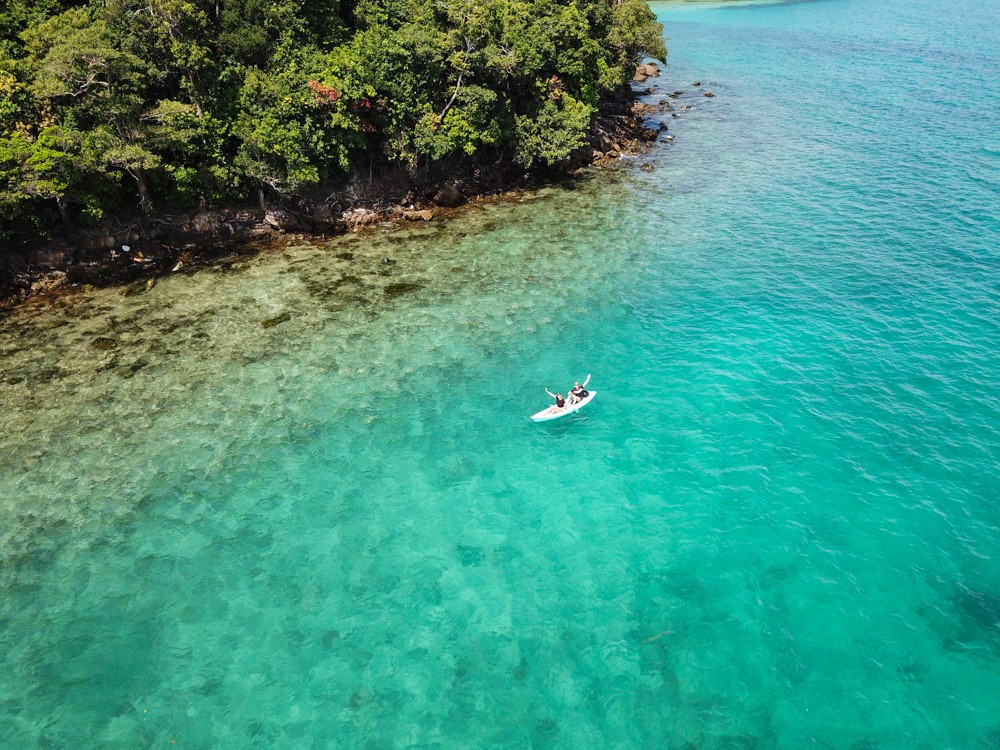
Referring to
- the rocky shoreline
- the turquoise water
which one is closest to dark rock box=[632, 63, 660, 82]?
the rocky shoreline

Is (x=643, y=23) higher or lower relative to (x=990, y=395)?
higher

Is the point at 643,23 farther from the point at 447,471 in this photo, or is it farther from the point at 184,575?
the point at 184,575

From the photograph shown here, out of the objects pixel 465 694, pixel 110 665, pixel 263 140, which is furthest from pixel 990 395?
pixel 263 140

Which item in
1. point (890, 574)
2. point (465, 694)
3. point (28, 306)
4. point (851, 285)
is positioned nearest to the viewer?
point (465, 694)

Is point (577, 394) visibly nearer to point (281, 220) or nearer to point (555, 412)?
point (555, 412)

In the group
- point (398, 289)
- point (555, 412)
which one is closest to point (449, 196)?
point (398, 289)

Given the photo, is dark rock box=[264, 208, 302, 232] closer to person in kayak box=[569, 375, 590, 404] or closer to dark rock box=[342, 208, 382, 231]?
dark rock box=[342, 208, 382, 231]
